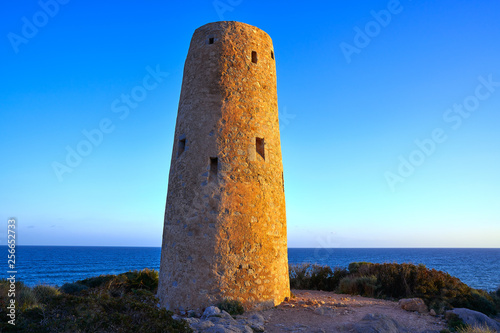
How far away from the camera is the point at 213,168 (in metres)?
9.14

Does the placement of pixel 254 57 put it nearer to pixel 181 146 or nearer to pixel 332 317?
pixel 181 146

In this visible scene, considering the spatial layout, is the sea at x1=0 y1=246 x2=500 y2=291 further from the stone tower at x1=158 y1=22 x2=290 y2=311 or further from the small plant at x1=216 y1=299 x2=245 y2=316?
the small plant at x1=216 y1=299 x2=245 y2=316

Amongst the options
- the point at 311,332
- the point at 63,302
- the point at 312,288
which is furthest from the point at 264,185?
the point at 312,288

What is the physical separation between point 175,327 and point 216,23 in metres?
8.59

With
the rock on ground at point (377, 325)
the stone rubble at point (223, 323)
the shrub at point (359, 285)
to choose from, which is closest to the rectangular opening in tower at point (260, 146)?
the stone rubble at point (223, 323)

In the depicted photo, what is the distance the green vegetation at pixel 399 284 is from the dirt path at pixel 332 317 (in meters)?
1.33

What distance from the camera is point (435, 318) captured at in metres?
8.71

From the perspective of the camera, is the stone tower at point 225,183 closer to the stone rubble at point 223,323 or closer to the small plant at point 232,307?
the small plant at point 232,307

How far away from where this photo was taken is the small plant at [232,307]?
26.0 feet

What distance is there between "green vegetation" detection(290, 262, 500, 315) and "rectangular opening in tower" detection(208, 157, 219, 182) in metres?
7.18

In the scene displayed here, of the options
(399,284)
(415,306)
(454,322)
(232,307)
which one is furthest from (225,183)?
(399,284)

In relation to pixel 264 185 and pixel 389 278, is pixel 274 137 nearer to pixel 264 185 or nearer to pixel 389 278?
pixel 264 185

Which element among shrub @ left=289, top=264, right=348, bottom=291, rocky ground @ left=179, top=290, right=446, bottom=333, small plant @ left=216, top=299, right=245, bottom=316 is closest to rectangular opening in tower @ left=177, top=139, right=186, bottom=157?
small plant @ left=216, top=299, right=245, bottom=316

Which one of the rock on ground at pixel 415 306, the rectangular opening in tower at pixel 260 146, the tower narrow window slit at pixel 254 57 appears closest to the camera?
the rock on ground at pixel 415 306
